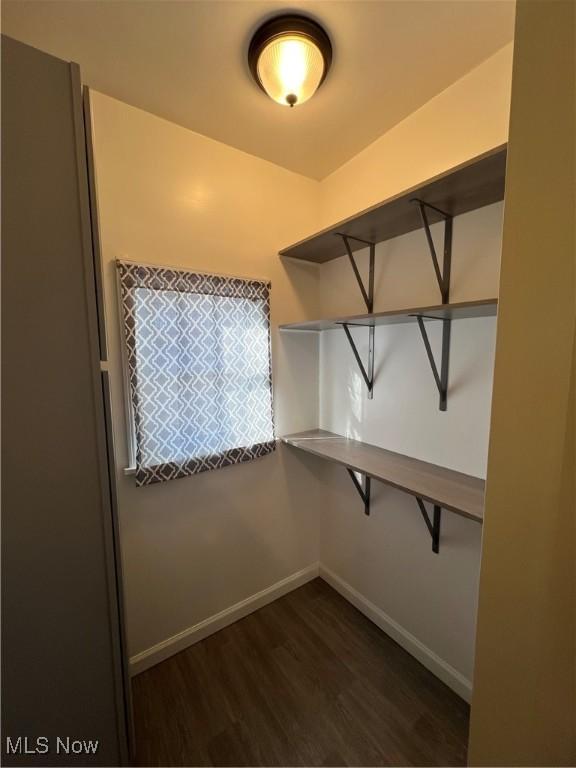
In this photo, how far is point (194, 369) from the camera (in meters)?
1.50

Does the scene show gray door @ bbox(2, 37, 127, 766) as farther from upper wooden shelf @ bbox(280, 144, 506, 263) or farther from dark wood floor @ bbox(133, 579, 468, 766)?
upper wooden shelf @ bbox(280, 144, 506, 263)

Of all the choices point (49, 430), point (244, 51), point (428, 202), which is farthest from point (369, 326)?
point (49, 430)

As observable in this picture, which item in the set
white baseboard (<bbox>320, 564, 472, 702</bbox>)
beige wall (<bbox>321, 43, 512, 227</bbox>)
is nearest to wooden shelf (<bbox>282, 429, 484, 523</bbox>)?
white baseboard (<bbox>320, 564, 472, 702</bbox>)

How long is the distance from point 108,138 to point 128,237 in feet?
1.29

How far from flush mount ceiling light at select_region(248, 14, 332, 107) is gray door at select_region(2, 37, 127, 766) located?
2.10ft

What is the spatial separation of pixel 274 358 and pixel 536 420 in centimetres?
141

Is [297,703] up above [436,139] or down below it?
below

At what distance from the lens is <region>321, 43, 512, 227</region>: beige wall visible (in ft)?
3.58

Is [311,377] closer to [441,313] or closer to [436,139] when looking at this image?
A: [441,313]

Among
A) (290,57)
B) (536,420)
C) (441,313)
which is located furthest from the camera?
(441,313)

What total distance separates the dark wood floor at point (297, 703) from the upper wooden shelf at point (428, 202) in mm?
2068

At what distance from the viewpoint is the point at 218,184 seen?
1555mm

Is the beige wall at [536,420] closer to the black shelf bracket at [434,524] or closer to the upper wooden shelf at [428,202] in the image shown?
the upper wooden shelf at [428,202]

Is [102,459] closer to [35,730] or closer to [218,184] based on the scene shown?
Answer: [35,730]
